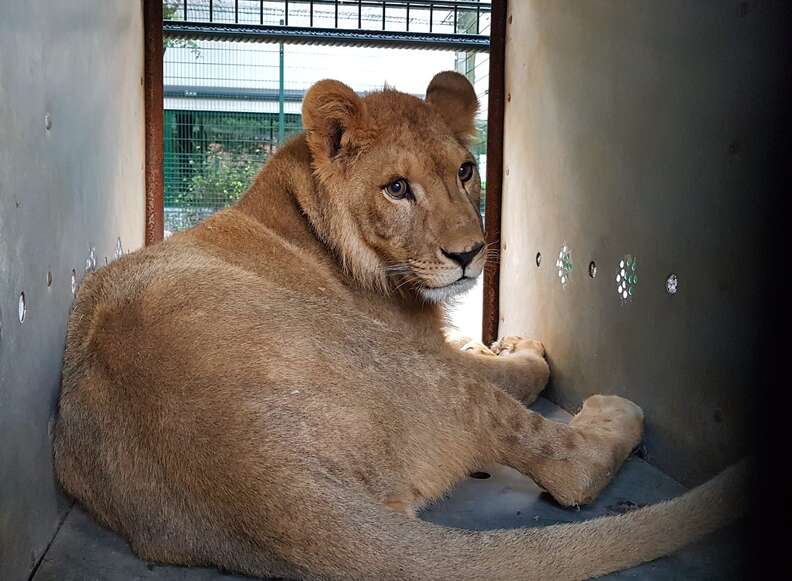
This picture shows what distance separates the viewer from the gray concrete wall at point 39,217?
2.18m

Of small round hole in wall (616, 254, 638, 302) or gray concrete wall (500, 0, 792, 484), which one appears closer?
gray concrete wall (500, 0, 792, 484)

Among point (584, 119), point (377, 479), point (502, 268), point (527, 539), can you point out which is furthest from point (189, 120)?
point (527, 539)

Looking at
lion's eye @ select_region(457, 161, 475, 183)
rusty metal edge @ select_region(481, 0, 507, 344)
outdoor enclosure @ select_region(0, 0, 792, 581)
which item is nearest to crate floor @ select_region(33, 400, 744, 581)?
outdoor enclosure @ select_region(0, 0, 792, 581)

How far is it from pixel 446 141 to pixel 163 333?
1697 mm

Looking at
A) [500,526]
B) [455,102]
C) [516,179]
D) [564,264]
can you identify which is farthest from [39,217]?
[516,179]

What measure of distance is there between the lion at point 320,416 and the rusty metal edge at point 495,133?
6.27 feet

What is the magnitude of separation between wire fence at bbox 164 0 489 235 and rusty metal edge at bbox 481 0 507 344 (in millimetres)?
91

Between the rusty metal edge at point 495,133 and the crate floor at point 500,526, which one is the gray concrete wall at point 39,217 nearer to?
the crate floor at point 500,526

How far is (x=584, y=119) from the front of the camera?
12.9ft

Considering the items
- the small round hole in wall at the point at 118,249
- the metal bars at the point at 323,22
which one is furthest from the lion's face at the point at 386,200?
the metal bars at the point at 323,22

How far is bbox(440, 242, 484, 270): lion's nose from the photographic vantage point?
3.40 meters

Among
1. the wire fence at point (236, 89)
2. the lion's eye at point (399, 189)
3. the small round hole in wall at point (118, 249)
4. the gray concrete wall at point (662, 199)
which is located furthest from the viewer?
the wire fence at point (236, 89)

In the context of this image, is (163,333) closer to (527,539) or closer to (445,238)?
(527,539)

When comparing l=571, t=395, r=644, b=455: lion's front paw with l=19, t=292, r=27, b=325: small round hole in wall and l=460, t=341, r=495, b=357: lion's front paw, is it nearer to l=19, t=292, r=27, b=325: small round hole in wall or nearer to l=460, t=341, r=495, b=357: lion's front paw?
l=460, t=341, r=495, b=357: lion's front paw
